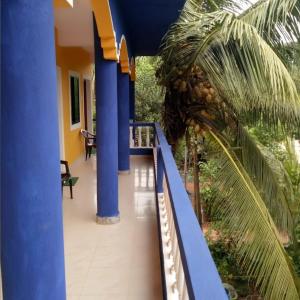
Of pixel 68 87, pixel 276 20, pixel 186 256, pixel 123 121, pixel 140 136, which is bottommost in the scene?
pixel 186 256

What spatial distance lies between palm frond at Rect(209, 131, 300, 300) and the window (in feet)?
17.7

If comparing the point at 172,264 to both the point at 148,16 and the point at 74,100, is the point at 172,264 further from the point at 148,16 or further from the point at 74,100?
the point at 74,100

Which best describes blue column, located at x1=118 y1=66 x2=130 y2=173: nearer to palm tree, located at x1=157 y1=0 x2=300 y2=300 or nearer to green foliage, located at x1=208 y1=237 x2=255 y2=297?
palm tree, located at x1=157 y1=0 x2=300 y2=300

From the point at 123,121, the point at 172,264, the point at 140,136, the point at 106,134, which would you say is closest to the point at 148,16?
the point at 123,121

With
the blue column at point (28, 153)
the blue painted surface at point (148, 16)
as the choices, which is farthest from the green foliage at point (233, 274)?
the blue column at point (28, 153)

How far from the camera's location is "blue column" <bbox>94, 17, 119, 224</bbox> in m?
4.34

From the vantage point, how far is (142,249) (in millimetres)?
3938

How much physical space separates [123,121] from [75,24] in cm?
228

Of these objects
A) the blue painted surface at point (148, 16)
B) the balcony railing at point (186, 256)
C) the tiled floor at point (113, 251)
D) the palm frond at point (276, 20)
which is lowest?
the tiled floor at point (113, 251)

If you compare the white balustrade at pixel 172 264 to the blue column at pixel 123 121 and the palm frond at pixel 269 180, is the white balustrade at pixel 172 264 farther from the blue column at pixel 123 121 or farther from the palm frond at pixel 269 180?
the blue column at pixel 123 121

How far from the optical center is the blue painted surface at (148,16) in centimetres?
521

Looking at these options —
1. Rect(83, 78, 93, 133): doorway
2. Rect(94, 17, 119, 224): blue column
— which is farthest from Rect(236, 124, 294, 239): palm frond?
Rect(83, 78, 93, 133): doorway

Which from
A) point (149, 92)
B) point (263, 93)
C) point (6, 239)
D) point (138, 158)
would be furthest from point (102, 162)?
point (149, 92)

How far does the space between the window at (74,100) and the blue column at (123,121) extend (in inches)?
→ 68.2
